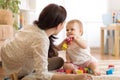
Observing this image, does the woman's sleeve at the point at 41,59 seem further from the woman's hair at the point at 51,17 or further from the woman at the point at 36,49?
the woman's hair at the point at 51,17

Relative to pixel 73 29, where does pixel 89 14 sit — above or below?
above

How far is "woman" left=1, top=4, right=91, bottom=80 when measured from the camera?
1.38 meters

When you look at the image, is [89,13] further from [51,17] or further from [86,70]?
[51,17]

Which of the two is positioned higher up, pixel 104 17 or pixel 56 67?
pixel 104 17

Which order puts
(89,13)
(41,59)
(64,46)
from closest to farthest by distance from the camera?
1. (41,59)
2. (64,46)
3. (89,13)

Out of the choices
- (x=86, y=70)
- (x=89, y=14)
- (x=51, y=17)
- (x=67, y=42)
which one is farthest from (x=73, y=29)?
(x=89, y=14)

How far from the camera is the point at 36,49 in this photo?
1.39 m

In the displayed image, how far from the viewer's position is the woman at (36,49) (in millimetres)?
1385

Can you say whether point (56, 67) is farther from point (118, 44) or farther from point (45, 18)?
point (118, 44)

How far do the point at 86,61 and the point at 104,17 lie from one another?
325cm

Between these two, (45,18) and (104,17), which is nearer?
(45,18)

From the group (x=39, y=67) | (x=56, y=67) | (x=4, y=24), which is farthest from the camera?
(x=4, y=24)

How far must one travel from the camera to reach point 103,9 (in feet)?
18.2

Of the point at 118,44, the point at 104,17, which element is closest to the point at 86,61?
the point at 118,44
